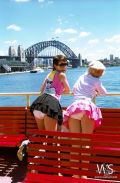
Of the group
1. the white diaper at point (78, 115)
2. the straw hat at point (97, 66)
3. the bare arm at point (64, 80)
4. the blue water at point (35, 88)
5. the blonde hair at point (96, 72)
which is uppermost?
the straw hat at point (97, 66)

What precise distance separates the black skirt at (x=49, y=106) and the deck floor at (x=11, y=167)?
1015 millimetres

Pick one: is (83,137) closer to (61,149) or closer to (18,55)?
(61,149)

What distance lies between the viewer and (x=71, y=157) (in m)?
3.76

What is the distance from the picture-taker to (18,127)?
240 inches

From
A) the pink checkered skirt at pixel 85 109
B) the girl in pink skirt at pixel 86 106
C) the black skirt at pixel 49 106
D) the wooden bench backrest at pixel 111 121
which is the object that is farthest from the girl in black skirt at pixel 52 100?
the wooden bench backrest at pixel 111 121

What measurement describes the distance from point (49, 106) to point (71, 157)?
0.73m

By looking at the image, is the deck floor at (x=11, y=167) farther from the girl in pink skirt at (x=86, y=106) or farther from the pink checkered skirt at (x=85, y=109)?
the pink checkered skirt at (x=85, y=109)

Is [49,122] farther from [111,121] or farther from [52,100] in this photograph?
[111,121]

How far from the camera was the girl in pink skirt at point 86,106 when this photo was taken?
405 centimetres

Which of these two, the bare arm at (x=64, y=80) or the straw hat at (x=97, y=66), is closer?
the straw hat at (x=97, y=66)

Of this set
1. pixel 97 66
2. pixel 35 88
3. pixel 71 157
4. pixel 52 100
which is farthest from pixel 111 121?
pixel 35 88

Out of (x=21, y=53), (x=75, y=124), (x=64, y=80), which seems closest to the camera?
(x=75, y=124)

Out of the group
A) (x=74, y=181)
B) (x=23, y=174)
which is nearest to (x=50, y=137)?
(x=74, y=181)

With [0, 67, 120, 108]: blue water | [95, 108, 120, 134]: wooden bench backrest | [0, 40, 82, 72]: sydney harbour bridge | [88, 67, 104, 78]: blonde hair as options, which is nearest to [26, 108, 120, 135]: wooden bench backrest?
[95, 108, 120, 134]: wooden bench backrest
